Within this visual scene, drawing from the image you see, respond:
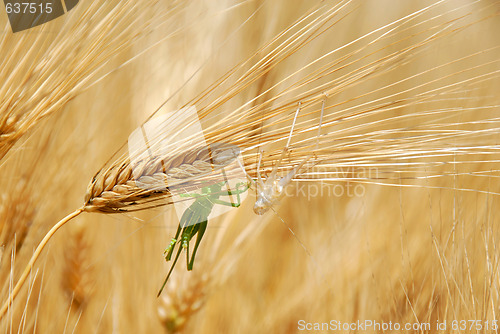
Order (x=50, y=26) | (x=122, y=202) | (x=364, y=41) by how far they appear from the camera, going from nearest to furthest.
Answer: (x=122, y=202), (x=50, y=26), (x=364, y=41)

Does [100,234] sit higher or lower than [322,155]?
lower

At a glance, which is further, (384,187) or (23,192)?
(384,187)

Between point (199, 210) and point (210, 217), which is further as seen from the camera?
point (210, 217)

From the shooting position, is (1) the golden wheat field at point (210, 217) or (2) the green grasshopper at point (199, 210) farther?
(1) the golden wheat field at point (210, 217)

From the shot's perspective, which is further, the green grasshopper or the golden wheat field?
the golden wheat field

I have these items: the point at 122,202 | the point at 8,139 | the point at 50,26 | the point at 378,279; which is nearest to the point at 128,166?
the point at 122,202

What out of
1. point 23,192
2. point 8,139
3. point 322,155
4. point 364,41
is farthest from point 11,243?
point 364,41

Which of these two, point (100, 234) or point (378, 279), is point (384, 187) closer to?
point (378, 279)

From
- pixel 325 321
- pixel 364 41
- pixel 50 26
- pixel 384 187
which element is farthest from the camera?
pixel 364 41

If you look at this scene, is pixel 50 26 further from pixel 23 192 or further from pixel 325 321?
pixel 325 321

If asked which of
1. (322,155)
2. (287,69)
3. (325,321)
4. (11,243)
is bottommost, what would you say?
(325,321)
